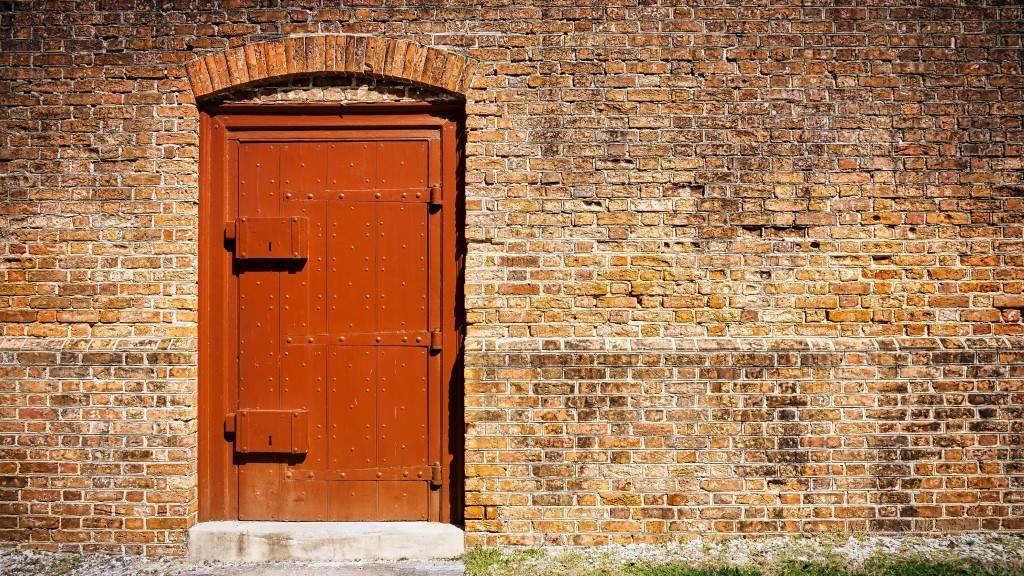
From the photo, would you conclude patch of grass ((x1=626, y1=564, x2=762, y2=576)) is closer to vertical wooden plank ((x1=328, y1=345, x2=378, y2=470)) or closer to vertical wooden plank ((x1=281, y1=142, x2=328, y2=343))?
vertical wooden plank ((x1=328, y1=345, x2=378, y2=470))

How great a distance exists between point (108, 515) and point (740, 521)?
3.85 metres

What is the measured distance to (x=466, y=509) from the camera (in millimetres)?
3701

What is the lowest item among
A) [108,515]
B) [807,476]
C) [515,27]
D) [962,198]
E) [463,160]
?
[108,515]

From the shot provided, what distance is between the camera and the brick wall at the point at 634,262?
3.71 m

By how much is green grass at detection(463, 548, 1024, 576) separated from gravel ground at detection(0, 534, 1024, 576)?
0.01 metres

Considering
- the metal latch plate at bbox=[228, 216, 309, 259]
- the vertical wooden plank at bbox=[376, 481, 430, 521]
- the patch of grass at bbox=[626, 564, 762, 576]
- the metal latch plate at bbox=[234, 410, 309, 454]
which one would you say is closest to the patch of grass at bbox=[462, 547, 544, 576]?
A: the vertical wooden plank at bbox=[376, 481, 430, 521]

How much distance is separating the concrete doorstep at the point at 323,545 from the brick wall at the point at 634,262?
0.74ft

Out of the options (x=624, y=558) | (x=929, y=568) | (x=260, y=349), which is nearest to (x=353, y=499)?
(x=260, y=349)

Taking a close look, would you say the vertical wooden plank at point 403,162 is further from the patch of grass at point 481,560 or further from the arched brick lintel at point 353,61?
the patch of grass at point 481,560

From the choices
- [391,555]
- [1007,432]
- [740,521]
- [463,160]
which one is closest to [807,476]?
[740,521]

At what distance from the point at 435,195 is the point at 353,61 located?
0.96 meters

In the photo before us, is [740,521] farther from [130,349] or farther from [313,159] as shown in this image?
[130,349]

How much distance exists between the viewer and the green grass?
3.38 meters

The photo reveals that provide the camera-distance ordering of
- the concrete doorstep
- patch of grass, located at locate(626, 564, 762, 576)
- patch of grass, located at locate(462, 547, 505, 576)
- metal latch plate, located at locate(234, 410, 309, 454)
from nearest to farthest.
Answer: patch of grass, located at locate(626, 564, 762, 576)
patch of grass, located at locate(462, 547, 505, 576)
the concrete doorstep
metal latch plate, located at locate(234, 410, 309, 454)
